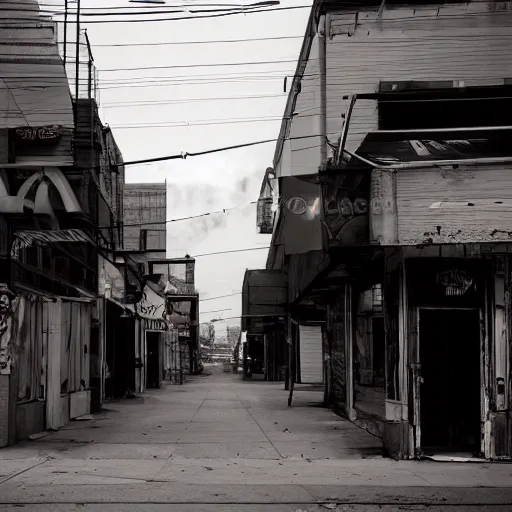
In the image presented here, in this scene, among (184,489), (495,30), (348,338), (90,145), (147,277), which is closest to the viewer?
(184,489)

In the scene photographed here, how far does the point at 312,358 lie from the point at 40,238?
23.6 m

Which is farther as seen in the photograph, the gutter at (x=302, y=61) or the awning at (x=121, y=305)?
the awning at (x=121, y=305)

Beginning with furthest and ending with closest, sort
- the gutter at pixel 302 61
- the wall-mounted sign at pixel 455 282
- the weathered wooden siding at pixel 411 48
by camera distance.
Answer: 1. the gutter at pixel 302 61
2. the weathered wooden siding at pixel 411 48
3. the wall-mounted sign at pixel 455 282

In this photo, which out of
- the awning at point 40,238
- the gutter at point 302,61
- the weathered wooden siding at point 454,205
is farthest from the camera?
the gutter at point 302,61

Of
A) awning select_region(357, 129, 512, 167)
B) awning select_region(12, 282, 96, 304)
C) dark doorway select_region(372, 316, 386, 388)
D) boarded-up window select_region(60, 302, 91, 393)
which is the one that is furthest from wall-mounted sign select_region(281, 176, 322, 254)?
boarded-up window select_region(60, 302, 91, 393)

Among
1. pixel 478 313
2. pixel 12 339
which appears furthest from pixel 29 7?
pixel 478 313

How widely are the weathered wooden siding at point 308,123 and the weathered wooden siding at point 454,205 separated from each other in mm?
6022

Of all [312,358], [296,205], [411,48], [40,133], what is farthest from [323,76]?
[312,358]

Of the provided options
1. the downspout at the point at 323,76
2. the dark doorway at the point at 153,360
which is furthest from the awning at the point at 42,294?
the dark doorway at the point at 153,360

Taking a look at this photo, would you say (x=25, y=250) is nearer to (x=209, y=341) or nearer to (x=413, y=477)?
(x=413, y=477)

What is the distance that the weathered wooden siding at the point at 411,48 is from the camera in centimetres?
1681

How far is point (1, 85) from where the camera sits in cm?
2003

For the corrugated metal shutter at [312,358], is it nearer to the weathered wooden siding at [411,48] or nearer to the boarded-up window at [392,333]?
the weathered wooden siding at [411,48]

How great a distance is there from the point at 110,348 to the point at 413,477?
55.8 feet
